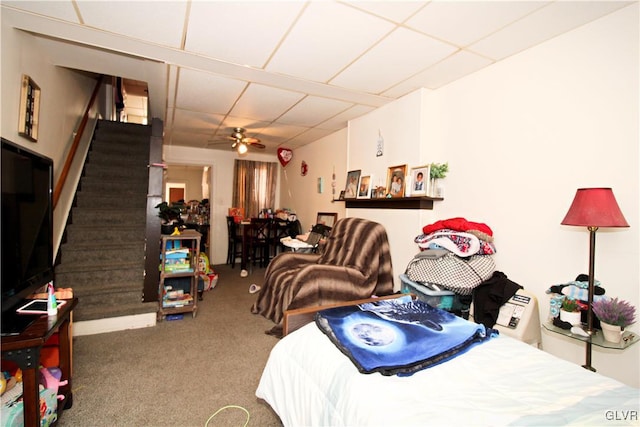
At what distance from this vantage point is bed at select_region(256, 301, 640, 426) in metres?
0.89

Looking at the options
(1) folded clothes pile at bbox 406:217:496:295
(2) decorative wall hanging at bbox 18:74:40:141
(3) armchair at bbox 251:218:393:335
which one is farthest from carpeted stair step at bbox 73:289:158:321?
(1) folded clothes pile at bbox 406:217:496:295

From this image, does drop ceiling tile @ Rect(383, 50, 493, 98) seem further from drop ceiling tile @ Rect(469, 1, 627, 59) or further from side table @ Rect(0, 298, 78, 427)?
side table @ Rect(0, 298, 78, 427)

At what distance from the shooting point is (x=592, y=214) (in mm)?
1454

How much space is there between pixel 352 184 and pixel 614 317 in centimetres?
262

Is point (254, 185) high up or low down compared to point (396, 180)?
up

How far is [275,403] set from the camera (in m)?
1.38

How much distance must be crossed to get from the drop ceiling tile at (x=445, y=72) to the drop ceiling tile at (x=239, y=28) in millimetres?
1224

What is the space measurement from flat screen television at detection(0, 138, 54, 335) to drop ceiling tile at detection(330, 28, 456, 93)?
7.08 feet

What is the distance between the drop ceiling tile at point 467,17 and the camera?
1.58 metres

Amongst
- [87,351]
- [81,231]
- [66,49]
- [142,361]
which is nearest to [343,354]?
[142,361]

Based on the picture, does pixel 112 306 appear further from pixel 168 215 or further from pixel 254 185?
pixel 254 185

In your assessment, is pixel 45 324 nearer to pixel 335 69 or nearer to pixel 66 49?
pixel 66 49

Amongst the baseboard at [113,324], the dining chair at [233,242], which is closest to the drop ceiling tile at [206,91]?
the baseboard at [113,324]

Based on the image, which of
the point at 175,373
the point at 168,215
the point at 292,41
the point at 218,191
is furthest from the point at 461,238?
the point at 218,191
